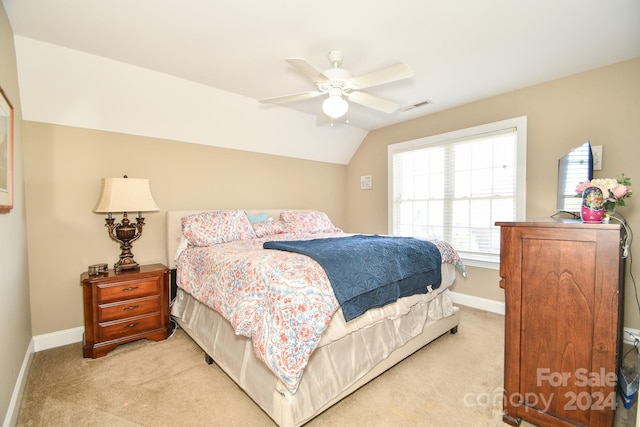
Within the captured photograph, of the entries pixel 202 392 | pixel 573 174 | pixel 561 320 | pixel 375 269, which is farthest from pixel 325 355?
pixel 573 174

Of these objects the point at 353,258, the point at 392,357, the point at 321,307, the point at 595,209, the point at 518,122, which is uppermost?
the point at 518,122

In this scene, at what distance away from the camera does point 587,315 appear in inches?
54.3

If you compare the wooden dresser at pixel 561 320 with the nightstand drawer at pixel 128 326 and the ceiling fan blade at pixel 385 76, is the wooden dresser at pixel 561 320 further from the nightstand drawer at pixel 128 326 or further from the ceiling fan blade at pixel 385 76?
the nightstand drawer at pixel 128 326

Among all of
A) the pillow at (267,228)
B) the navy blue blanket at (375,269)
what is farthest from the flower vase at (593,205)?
the pillow at (267,228)

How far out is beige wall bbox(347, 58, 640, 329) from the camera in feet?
8.11

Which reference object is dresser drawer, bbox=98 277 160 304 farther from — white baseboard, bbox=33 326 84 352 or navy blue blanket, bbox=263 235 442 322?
navy blue blanket, bbox=263 235 442 322

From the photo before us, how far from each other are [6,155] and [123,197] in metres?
0.81

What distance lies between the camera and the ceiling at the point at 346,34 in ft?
5.89

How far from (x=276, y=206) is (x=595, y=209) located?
10.9 feet

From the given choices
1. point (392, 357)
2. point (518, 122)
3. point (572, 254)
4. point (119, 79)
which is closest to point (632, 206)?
point (518, 122)

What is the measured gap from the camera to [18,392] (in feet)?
5.69

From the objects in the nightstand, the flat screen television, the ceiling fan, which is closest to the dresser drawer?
the nightstand

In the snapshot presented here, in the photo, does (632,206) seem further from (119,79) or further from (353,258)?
(119,79)

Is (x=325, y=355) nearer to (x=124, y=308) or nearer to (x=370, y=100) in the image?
(x=124, y=308)
